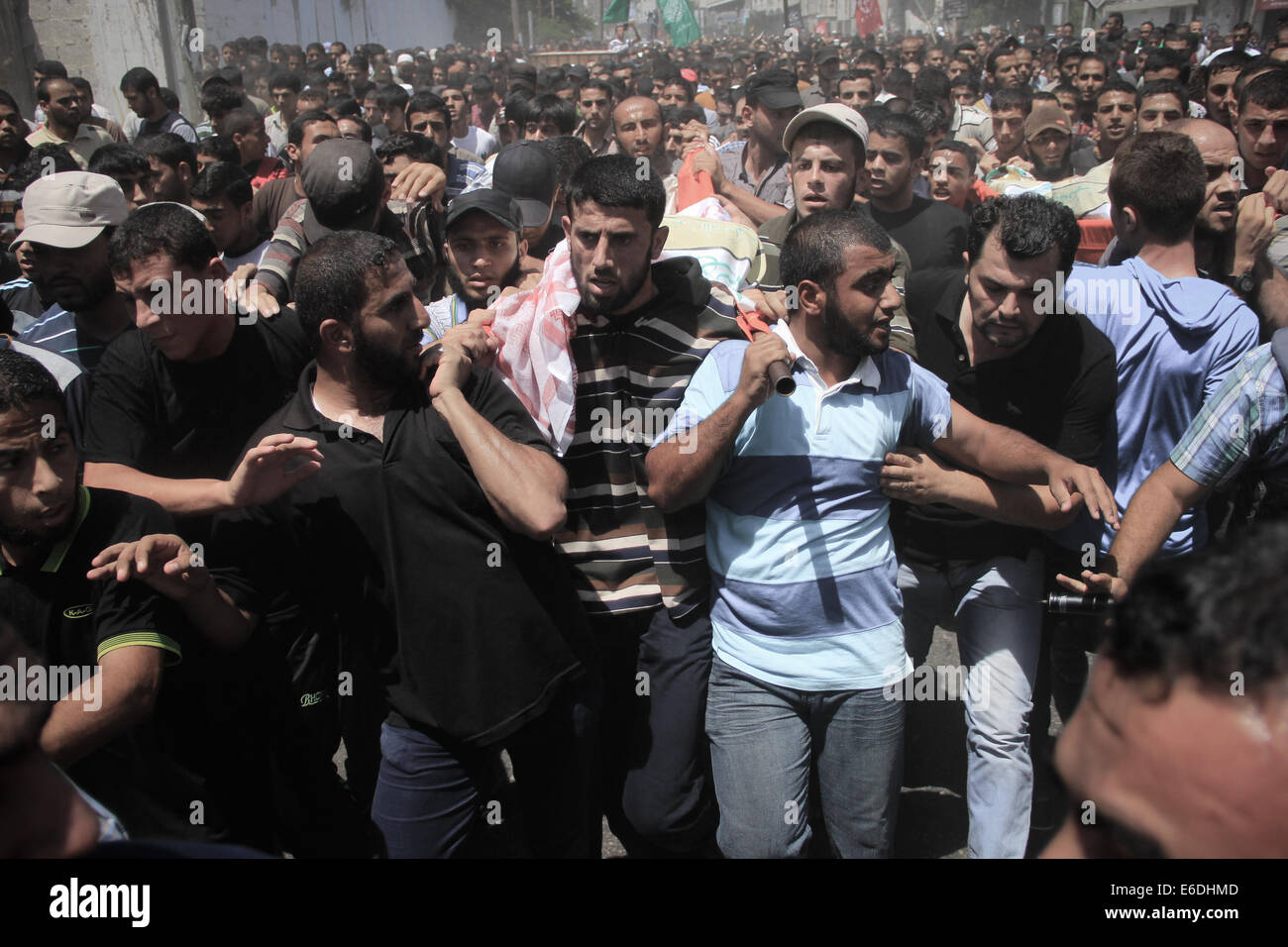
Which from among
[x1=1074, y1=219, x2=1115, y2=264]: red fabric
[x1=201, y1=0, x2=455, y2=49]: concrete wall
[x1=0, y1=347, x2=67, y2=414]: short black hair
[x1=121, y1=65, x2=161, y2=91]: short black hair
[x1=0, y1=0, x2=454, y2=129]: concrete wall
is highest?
[x1=201, y1=0, x2=455, y2=49]: concrete wall

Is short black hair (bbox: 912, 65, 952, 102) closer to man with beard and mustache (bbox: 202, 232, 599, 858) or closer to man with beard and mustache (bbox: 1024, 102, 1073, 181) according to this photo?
man with beard and mustache (bbox: 1024, 102, 1073, 181)

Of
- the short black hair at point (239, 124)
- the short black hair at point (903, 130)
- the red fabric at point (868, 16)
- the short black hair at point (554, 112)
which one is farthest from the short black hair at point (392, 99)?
the red fabric at point (868, 16)

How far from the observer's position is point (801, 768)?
8.49ft

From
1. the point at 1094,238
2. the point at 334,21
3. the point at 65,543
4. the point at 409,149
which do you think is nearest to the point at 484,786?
the point at 65,543

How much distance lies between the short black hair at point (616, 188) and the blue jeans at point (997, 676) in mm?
1436

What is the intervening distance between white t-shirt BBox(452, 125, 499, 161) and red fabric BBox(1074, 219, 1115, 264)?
5.89 meters

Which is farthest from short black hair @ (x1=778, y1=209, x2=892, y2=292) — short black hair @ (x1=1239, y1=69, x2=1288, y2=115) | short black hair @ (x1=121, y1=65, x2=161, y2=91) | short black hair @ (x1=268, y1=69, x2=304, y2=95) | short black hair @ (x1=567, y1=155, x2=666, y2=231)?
short black hair @ (x1=268, y1=69, x2=304, y2=95)

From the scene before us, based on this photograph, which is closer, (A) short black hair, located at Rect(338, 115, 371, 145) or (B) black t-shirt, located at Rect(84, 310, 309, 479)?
(B) black t-shirt, located at Rect(84, 310, 309, 479)

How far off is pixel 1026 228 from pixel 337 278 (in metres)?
1.95

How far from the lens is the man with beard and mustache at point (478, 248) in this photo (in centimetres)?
311

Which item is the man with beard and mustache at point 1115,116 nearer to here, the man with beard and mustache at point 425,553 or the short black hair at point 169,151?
the man with beard and mustache at point 425,553

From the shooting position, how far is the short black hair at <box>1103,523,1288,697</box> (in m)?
0.74

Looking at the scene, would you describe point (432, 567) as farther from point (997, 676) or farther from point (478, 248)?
point (997, 676)

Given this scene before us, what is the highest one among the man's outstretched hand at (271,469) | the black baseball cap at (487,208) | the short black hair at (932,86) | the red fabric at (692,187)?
the short black hair at (932,86)
